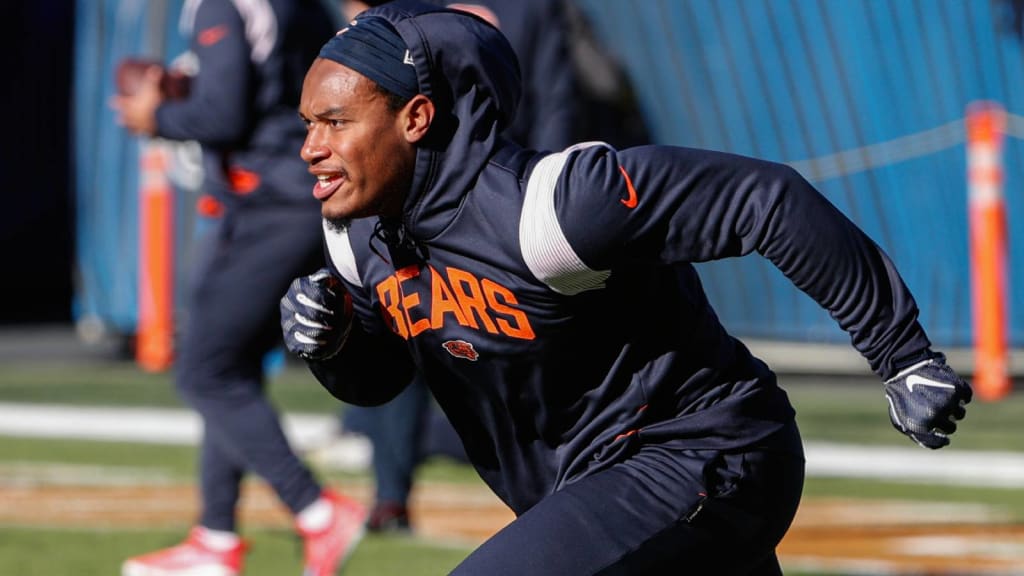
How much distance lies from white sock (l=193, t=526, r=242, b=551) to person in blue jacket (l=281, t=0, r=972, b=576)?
8.07ft

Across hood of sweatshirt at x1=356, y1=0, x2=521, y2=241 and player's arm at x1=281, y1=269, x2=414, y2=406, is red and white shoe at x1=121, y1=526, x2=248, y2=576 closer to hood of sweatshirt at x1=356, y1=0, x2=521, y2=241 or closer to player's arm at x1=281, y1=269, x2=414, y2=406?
player's arm at x1=281, y1=269, x2=414, y2=406

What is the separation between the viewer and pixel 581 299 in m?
3.63

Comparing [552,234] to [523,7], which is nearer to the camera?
[552,234]

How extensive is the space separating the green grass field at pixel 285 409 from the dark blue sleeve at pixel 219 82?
1.54 metres

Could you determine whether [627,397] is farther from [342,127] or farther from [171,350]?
[171,350]

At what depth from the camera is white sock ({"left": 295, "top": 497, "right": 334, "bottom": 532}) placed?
241 inches

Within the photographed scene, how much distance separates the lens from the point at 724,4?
43.9 feet

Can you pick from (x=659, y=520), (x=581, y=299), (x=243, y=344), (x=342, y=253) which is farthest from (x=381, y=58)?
(x=243, y=344)

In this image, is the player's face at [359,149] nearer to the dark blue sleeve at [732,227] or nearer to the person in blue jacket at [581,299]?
the person in blue jacket at [581,299]

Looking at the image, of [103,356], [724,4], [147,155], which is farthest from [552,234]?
[103,356]

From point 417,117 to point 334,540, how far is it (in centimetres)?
267

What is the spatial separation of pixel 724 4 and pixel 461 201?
1000 centimetres

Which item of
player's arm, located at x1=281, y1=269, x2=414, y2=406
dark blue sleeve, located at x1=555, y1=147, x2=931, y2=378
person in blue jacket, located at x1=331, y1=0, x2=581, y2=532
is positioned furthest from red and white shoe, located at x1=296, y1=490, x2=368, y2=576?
dark blue sleeve, located at x1=555, y1=147, x2=931, y2=378

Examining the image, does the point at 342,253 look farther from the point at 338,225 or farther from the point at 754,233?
the point at 754,233
